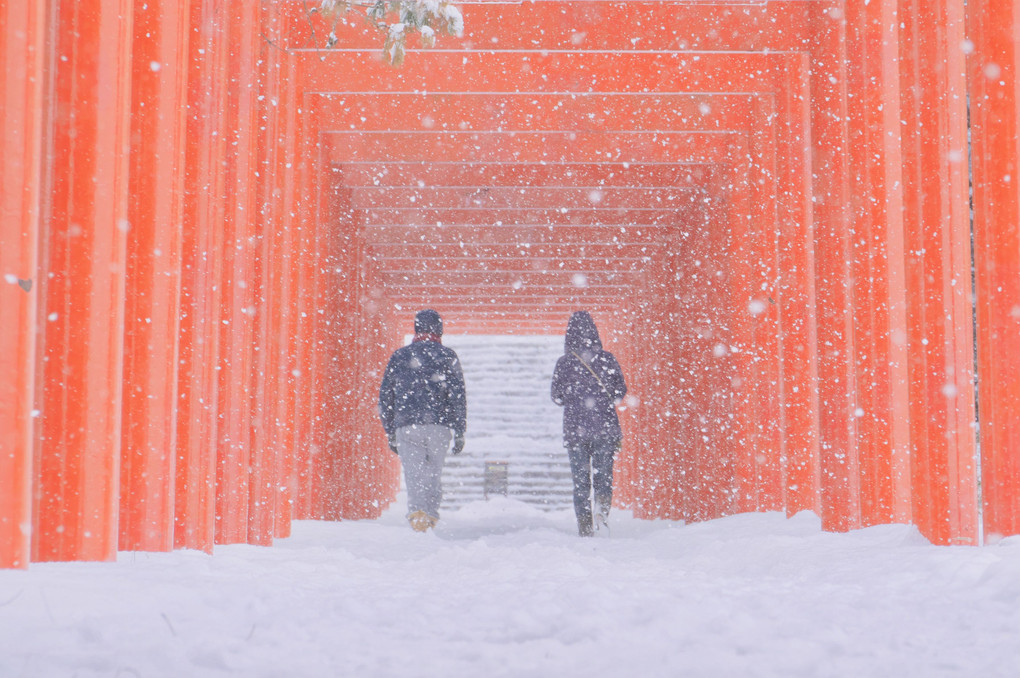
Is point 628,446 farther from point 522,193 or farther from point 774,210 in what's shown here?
point 774,210

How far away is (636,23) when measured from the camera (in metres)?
6.89

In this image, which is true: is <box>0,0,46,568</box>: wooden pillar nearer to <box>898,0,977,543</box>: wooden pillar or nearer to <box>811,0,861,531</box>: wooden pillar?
<box>898,0,977,543</box>: wooden pillar

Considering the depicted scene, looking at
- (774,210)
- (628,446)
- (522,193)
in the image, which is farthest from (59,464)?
(628,446)

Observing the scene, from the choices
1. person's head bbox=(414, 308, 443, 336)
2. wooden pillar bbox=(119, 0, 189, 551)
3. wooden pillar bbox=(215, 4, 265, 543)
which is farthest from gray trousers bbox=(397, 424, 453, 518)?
wooden pillar bbox=(119, 0, 189, 551)

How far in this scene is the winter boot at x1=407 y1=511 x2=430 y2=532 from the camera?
7.10 m

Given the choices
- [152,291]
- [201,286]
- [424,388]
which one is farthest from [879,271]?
[152,291]

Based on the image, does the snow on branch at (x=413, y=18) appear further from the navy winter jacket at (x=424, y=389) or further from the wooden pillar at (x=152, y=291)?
the navy winter jacket at (x=424, y=389)

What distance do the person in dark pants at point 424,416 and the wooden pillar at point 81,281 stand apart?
12.4 ft

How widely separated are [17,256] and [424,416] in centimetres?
445

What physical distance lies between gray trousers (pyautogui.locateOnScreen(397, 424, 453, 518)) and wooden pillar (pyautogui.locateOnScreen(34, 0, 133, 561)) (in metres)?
3.76

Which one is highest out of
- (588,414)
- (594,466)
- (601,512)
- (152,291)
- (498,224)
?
(498,224)

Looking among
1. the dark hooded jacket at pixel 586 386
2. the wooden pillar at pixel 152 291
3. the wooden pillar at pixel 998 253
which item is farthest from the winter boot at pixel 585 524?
the wooden pillar at pixel 152 291

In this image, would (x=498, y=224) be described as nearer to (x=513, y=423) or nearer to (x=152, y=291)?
(x=152, y=291)

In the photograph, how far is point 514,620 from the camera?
2820 millimetres
